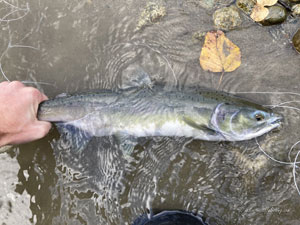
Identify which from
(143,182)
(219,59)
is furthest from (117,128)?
(219,59)

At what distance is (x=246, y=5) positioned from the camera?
3.71 m

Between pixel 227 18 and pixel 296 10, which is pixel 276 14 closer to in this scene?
→ pixel 296 10

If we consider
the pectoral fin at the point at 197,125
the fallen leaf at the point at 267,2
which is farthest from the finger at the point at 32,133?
the fallen leaf at the point at 267,2

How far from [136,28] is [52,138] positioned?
190cm

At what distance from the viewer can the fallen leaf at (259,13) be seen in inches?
143

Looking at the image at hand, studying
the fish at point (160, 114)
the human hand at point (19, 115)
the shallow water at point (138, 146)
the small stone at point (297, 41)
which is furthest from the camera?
the small stone at point (297, 41)

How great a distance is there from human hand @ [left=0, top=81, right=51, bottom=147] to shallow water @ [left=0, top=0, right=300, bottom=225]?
380mm

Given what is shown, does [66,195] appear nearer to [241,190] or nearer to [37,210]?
[37,210]

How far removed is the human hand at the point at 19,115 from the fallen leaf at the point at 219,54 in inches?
87.1

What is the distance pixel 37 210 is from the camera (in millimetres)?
3586

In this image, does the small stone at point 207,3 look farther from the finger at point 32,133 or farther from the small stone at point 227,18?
the finger at point 32,133

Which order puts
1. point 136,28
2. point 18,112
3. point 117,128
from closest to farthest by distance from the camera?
1. point 18,112
2. point 117,128
3. point 136,28

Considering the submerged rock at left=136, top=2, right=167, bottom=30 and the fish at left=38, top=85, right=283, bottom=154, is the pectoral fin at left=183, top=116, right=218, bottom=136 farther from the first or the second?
the submerged rock at left=136, top=2, right=167, bottom=30

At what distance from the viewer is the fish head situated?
3242 mm
